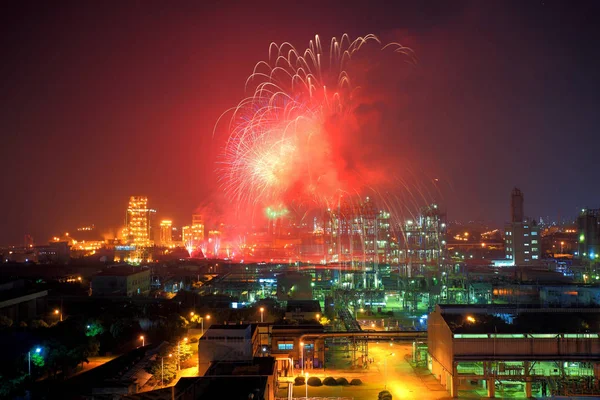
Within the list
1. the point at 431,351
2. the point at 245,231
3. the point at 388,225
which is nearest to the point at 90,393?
the point at 431,351

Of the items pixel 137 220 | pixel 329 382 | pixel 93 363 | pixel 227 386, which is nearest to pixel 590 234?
pixel 329 382

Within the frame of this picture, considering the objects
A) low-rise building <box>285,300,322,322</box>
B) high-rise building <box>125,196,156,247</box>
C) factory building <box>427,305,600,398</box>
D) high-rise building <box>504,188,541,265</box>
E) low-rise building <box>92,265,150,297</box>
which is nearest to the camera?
factory building <box>427,305,600,398</box>

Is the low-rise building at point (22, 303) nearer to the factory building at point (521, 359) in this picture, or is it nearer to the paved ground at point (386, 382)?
the paved ground at point (386, 382)

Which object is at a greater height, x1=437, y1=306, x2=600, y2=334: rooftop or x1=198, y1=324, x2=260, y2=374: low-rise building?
x1=437, y1=306, x2=600, y2=334: rooftop

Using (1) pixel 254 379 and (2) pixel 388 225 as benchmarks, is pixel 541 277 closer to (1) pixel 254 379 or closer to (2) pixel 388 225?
(2) pixel 388 225

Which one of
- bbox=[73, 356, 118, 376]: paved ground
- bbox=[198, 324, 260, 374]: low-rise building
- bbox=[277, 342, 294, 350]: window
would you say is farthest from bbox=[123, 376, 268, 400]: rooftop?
bbox=[73, 356, 118, 376]: paved ground

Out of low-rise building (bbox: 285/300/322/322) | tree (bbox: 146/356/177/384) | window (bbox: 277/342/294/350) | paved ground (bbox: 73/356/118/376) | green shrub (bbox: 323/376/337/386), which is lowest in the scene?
paved ground (bbox: 73/356/118/376)

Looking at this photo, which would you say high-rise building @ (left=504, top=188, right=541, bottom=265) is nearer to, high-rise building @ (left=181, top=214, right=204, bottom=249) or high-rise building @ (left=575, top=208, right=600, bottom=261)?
high-rise building @ (left=575, top=208, right=600, bottom=261)

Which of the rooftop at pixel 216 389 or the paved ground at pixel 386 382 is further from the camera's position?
the paved ground at pixel 386 382

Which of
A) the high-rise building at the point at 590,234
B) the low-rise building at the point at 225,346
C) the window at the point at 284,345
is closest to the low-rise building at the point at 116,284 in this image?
the window at the point at 284,345
